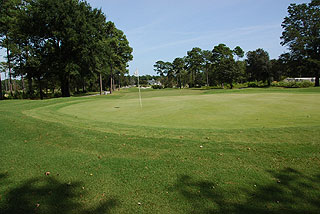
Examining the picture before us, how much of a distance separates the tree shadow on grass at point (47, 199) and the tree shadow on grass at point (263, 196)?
1272 mm

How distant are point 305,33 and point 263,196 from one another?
57.0 m

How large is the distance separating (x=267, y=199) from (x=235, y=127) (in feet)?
12.8

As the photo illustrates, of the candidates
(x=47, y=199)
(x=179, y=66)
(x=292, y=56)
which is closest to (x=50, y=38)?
(x=47, y=199)

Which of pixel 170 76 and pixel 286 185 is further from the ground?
pixel 170 76

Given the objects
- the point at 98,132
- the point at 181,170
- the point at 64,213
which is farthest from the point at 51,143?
the point at 181,170

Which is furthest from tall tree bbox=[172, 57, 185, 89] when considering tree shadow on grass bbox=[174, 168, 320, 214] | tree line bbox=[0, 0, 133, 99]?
tree shadow on grass bbox=[174, 168, 320, 214]

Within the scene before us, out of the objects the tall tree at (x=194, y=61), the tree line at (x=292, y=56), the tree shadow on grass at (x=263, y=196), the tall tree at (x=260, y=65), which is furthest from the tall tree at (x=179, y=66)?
the tree shadow on grass at (x=263, y=196)

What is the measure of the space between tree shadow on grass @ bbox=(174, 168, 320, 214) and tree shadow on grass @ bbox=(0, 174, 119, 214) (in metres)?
1.27

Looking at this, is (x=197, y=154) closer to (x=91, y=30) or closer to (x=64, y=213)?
(x=64, y=213)

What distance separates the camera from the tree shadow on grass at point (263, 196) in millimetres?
2793

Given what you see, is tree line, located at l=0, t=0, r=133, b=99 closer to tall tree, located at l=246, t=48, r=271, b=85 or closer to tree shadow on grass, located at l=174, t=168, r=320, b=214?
tree shadow on grass, located at l=174, t=168, r=320, b=214

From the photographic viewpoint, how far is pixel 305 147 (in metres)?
4.77

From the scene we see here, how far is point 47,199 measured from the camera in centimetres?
323

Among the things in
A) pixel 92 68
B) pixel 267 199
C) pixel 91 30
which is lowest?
pixel 267 199
